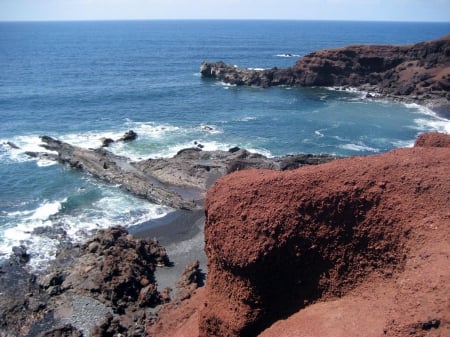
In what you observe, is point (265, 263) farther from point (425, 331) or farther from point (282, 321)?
point (425, 331)

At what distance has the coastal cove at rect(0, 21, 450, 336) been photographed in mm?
39031

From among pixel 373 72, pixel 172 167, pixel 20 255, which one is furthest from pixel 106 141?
pixel 373 72

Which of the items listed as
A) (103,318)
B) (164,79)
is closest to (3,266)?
(103,318)

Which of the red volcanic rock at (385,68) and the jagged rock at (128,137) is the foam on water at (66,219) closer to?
the jagged rock at (128,137)

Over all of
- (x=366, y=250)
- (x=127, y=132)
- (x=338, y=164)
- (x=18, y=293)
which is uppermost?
(x=338, y=164)

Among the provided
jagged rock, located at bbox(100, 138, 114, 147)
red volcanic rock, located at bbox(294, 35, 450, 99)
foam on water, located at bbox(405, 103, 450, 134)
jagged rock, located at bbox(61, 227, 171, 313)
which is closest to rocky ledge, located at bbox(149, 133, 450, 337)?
jagged rock, located at bbox(61, 227, 171, 313)

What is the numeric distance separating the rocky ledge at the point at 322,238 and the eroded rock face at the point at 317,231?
0.15 feet

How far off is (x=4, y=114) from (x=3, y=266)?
54.2 metres

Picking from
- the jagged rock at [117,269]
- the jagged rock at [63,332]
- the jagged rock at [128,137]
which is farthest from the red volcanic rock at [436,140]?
the jagged rock at [128,137]

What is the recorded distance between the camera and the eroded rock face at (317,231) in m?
20.4

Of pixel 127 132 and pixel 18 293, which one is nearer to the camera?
pixel 18 293

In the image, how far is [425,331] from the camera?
1574cm

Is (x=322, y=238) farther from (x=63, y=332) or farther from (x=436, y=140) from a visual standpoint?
(x=63, y=332)

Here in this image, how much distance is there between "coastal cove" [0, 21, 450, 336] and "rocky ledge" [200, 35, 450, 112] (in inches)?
161
